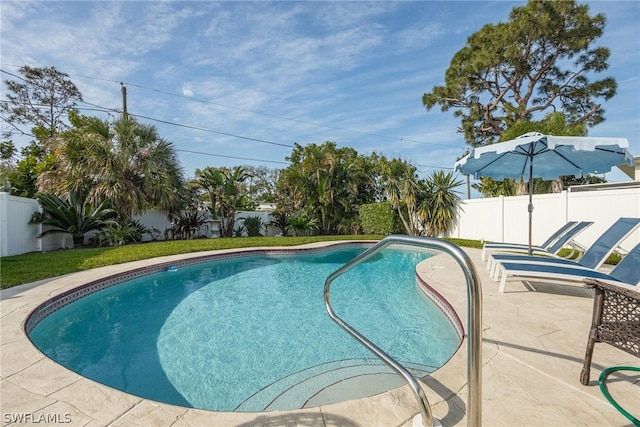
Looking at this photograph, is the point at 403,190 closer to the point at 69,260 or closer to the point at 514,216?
the point at 514,216

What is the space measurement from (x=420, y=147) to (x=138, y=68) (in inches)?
1104

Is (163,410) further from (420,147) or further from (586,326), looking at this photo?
(420,147)

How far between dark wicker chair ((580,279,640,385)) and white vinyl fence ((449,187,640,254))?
854 cm

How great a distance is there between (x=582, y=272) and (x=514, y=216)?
7.96 metres

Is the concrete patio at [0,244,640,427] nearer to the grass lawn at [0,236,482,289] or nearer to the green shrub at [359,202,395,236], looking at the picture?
the grass lawn at [0,236,482,289]

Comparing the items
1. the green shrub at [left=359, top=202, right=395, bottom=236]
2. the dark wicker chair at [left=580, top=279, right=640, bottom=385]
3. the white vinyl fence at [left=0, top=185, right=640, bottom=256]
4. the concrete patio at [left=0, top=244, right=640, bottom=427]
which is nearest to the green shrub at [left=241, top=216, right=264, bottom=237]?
the green shrub at [left=359, top=202, right=395, bottom=236]

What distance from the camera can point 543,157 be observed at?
7039 mm

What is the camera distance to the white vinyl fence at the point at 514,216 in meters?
8.53

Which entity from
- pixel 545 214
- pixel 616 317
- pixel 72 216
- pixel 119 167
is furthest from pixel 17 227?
pixel 545 214

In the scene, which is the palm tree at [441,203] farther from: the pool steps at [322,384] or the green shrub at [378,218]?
the pool steps at [322,384]

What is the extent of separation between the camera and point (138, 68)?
14.0 metres

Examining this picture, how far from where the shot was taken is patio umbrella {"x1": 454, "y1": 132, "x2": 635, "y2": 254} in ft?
16.1

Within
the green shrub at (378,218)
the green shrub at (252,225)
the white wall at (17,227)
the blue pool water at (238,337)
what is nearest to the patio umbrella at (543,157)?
the blue pool water at (238,337)

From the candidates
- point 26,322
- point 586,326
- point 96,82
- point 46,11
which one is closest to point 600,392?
point 586,326
